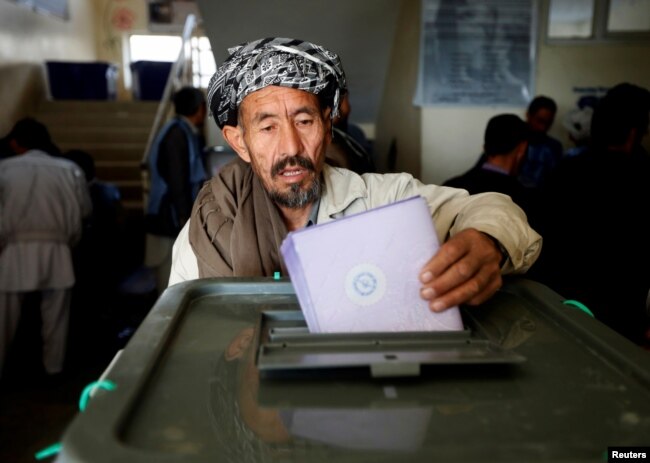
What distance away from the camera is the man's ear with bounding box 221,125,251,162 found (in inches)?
56.1

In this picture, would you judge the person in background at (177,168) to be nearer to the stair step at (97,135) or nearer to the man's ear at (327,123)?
the man's ear at (327,123)

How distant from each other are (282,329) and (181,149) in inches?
127

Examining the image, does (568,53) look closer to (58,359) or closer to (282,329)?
(282,329)

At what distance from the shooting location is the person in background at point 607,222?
1.84 metres

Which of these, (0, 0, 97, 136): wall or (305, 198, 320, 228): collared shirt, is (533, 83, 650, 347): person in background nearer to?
(305, 198, 320, 228): collared shirt

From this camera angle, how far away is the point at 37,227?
11.1ft

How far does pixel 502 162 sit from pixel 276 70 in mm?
1368

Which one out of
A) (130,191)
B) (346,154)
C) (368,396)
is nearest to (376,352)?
(368,396)

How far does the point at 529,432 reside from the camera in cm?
49

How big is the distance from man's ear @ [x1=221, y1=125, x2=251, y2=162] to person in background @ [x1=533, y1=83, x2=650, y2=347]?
114 cm

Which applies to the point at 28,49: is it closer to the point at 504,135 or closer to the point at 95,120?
the point at 95,120

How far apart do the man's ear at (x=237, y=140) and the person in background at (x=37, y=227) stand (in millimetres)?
2311

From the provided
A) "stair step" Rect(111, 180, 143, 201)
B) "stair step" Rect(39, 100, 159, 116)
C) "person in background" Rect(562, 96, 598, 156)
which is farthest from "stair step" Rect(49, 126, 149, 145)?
"person in background" Rect(562, 96, 598, 156)

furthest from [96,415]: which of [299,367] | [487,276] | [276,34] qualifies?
[276,34]
